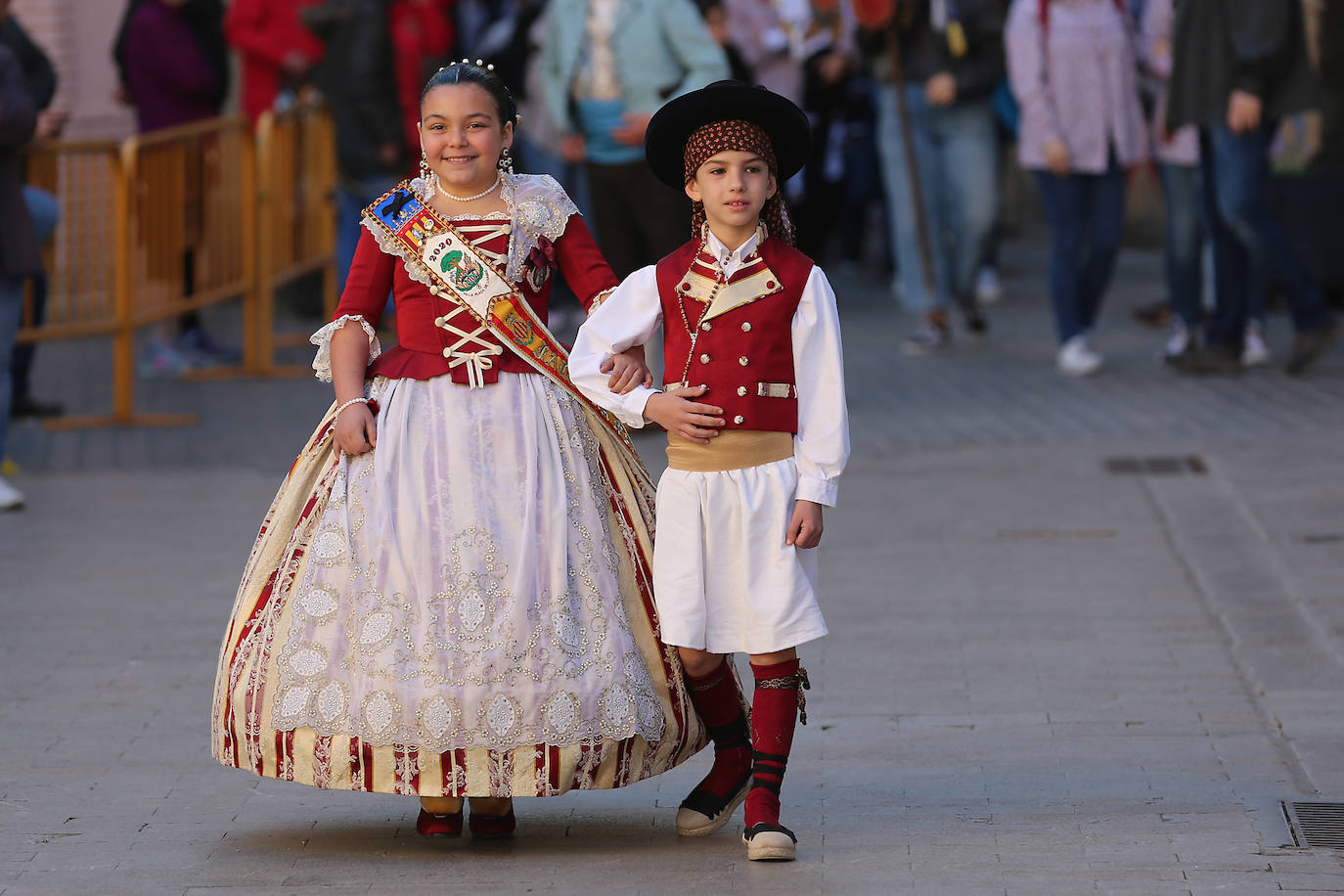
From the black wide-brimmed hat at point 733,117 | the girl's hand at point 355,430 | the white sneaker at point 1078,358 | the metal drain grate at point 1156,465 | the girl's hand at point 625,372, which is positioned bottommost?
the white sneaker at point 1078,358

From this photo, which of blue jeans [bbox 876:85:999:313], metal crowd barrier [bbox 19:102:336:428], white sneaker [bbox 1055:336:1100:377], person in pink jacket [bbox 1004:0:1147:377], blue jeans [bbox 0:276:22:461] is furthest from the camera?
blue jeans [bbox 876:85:999:313]

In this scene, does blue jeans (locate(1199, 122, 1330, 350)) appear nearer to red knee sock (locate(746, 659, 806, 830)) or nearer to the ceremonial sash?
the ceremonial sash

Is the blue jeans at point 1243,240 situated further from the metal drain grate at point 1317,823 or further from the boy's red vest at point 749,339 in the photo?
the boy's red vest at point 749,339

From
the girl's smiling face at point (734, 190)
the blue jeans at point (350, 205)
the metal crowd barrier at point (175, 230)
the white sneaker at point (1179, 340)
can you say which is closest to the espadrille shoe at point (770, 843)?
the girl's smiling face at point (734, 190)

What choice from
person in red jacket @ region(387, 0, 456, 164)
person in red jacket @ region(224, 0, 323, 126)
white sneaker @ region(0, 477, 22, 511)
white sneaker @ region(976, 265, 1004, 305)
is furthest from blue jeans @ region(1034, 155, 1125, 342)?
white sneaker @ region(0, 477, 22, 511)

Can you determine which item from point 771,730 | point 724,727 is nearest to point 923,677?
point 724,727

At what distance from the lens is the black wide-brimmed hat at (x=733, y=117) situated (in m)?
4.49

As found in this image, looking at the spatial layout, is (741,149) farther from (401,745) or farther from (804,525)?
(401,745)

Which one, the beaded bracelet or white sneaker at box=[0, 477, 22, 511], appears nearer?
the beaded bracelet

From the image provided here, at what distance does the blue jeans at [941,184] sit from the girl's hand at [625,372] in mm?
7388

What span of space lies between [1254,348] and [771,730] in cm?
714

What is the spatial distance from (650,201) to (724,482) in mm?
5407

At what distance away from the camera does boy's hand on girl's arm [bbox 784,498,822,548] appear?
440 centimetres

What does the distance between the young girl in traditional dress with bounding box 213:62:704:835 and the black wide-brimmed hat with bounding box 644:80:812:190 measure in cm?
33
